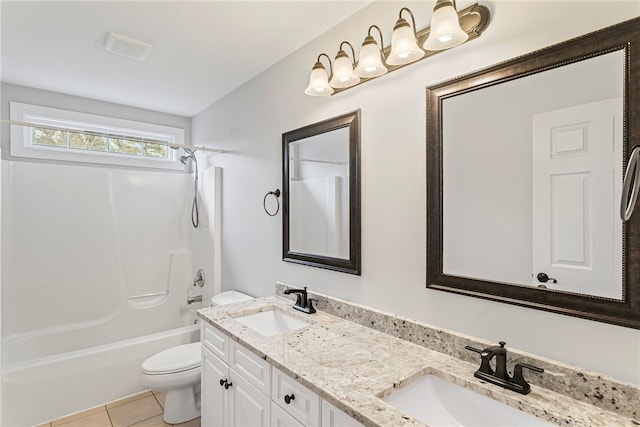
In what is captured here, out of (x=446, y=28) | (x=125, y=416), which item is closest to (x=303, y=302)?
(x=446, y=28)

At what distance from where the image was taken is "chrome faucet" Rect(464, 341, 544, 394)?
1062 mm

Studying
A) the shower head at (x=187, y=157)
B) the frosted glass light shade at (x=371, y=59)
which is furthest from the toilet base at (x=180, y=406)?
the frosted glass light shade at (x=371, y=59)

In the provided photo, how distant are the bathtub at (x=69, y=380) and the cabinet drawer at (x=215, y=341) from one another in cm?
114

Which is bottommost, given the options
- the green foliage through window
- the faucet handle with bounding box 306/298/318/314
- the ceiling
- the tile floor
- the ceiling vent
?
the tile floor

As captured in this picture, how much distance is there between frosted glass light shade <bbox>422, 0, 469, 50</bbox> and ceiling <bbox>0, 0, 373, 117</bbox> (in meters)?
0.58

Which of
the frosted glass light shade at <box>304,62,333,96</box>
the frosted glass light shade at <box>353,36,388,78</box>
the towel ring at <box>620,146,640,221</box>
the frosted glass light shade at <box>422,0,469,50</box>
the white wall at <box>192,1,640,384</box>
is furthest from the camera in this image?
the frosted glass light shade at <box>304,62,333,96</box>

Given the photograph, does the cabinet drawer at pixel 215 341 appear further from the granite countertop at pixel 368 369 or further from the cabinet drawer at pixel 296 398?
the cabinet drawer at pixel 296 398

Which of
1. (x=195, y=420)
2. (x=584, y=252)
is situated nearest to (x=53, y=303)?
(x=195, y=420)

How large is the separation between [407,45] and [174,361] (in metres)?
2.40

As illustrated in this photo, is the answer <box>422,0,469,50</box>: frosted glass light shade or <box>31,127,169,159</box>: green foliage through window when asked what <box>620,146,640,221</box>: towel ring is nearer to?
<box>422,0,469,50</box>: frosted glass light shade

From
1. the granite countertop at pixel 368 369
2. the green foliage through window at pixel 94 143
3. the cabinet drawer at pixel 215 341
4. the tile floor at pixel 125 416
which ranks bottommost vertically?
the tile floor at pixel 125 416

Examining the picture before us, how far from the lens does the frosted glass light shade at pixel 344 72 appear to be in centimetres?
159

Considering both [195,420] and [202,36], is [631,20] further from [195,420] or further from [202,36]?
[195,420]

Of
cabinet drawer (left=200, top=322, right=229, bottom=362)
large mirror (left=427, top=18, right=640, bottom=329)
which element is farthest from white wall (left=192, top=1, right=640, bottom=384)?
cabinet drawer (left=200, top=322, right=229, bottom=362)
